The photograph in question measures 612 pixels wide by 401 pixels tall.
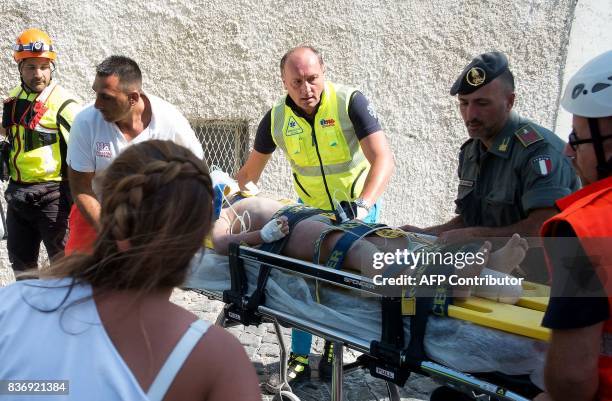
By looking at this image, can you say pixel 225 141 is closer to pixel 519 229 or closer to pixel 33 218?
pixel 33 218

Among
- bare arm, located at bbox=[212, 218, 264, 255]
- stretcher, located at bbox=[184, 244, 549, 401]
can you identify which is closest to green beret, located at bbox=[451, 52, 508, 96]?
stretcher, located at bbox=[184, 244, 549, 401]

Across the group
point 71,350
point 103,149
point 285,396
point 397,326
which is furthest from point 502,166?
point 71,350

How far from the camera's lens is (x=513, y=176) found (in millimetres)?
2973

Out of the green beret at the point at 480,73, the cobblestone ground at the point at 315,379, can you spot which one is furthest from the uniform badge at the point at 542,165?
the cobblestone ground at the point at 315,379

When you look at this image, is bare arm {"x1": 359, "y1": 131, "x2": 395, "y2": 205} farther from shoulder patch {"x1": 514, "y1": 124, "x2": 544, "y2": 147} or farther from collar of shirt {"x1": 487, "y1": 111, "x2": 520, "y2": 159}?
shoulder patch {"x1": 514, "y1": 124, "x2": 544, "y2": 147}

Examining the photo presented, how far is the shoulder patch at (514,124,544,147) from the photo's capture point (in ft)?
9.64

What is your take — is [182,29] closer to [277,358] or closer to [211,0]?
[211,0]

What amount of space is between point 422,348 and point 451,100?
4117 mm

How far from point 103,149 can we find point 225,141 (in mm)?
2615

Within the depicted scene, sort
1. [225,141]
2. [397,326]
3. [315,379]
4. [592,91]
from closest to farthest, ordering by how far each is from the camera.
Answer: [592,91] < [397,326] < [315,379] < [225,141]

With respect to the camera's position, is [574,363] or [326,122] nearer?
[574,363]

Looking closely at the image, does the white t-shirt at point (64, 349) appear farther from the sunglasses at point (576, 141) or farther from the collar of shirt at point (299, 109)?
the collar of shirt at point (299, 109)

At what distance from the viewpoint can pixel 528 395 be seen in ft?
6.58

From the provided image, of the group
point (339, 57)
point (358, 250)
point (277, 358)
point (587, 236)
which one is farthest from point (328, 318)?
point (339, 57)
